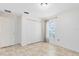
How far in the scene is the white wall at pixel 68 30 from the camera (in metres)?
1.30

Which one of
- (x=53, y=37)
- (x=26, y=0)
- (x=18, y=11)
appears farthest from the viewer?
(x=53, y=37)

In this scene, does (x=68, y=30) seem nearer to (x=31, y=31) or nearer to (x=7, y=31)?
(x=31, y=31)

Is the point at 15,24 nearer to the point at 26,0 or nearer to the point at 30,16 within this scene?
the point at 30,16

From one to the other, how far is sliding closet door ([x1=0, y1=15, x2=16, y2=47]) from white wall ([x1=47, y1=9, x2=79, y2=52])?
72 cm

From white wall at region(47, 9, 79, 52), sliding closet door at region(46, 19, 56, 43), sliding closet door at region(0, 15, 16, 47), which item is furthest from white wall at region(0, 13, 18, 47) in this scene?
white wall at region(47, 9, 79, 52)

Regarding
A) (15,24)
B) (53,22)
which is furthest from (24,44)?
(53,22)

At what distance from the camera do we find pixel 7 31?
4.46ft

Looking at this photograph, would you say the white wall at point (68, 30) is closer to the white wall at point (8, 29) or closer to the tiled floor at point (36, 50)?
the tiled floor at point (36, 50)

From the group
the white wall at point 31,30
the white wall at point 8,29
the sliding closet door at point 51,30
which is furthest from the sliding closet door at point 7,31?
the sliding closet door at point 51,30

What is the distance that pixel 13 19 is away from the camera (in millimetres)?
1370

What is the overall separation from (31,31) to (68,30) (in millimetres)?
635

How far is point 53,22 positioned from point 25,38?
558 mm

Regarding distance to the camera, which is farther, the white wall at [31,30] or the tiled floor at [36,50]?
the white wall at [31,30]

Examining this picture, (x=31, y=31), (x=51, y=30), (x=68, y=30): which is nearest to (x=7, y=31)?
(x=31, y=31)
